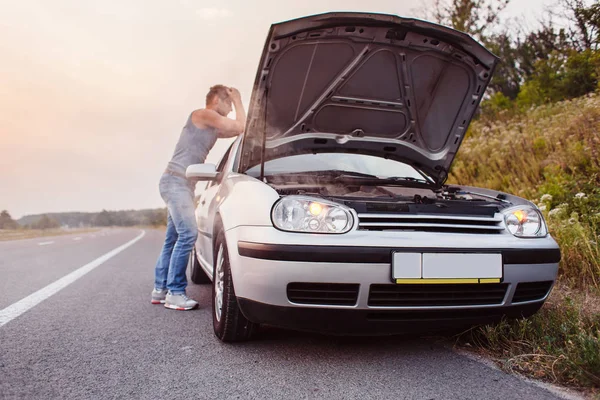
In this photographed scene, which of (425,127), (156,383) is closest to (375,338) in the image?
(156,383)

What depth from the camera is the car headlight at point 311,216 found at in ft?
7.96

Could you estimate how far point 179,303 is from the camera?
13.1 ft

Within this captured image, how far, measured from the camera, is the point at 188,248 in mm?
4027

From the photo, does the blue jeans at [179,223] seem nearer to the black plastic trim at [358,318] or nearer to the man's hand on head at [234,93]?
the man's hand on head at [234,93]

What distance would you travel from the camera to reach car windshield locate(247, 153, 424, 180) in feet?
11.7

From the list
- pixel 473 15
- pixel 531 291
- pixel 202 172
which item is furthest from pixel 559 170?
pixel 473 15

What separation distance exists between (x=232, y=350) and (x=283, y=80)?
1.70 meters

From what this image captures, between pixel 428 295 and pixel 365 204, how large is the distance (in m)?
0.54

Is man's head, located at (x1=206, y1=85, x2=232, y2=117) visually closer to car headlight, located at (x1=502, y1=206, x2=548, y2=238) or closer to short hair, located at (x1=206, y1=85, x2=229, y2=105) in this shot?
short hair, located at (x1=206, y1=85, x2=229, y2=105)

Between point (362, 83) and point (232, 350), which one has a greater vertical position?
point (362, 83)

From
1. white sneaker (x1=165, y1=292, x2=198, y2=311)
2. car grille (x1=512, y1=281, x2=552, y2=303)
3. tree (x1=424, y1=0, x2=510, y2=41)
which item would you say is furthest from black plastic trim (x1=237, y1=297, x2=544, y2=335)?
tree (x1=424, y1=0, x2=510, y2=41)

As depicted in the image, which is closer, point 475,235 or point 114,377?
point 114,377

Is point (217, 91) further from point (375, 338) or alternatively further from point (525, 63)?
point (525, 63)

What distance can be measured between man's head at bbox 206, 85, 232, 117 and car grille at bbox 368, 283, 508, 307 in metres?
2.28
